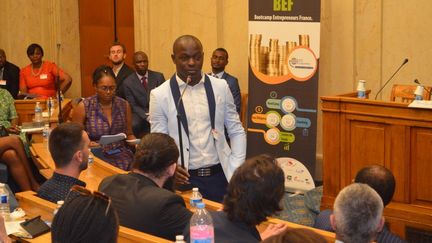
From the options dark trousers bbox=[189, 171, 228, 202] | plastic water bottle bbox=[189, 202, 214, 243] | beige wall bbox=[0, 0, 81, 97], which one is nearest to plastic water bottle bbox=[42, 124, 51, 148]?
dark trousers bbox=[189, 171, 228, 202]

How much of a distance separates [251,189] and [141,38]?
25.6ft

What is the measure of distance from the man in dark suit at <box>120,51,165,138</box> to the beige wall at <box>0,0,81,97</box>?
10.9ft

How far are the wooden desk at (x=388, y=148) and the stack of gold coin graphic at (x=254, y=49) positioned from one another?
1.78m

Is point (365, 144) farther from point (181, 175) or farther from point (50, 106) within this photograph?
point (50, 106)

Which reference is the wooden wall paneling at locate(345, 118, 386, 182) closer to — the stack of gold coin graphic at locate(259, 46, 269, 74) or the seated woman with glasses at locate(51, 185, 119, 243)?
the stack of gold coin graphic at locate(259, 46, 269, 74)

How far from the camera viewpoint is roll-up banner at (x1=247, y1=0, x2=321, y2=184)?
Result: 7.91 m

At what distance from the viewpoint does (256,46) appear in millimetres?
8344

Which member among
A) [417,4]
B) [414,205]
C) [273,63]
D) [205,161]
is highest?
[417,4]

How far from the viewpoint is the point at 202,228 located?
328 cm

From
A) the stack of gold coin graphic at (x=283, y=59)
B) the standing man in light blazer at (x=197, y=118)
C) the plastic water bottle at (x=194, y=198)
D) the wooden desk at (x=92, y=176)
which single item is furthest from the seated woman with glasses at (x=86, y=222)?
the stack of gold coin graphic at (x=283, y=59)

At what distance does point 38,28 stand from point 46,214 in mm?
8220

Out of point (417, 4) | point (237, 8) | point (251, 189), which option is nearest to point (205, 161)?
point (251, 189)

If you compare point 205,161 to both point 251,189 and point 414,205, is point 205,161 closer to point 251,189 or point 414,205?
point 251,189

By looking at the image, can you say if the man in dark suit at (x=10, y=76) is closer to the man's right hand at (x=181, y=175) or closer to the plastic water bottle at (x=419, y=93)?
the plastic water bottle at (x=419, y=93)
